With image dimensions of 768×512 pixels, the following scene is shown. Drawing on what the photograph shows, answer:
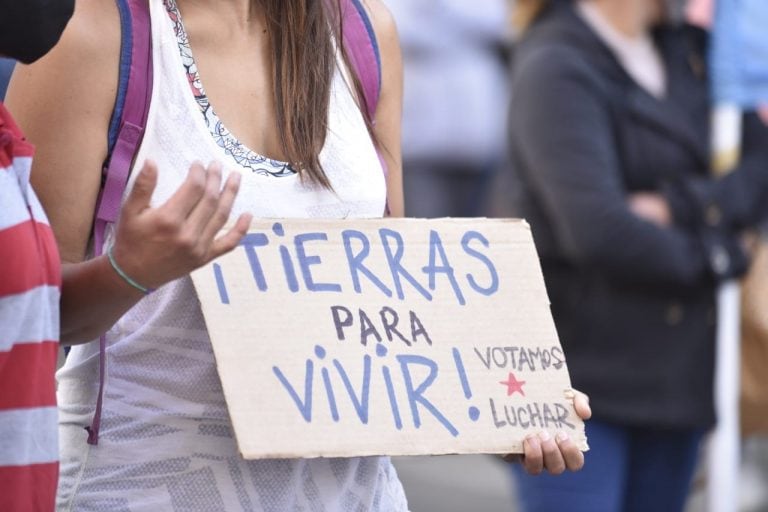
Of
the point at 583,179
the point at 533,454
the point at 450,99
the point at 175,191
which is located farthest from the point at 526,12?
the point at 450,99

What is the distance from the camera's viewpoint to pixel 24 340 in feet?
5.87

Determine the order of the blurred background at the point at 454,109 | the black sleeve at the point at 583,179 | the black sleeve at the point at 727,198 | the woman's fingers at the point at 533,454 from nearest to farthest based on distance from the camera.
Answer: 1. the woman's fingers at the point at 533,454
2. the black sleeve at the point at 583,179
3. the black sleeve at the point at 727,198
4. the blurred background at the point at 454,109

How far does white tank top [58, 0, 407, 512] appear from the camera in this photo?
6.93ft

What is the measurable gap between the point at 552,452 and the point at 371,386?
0.94 feet

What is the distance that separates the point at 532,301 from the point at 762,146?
2.15 m

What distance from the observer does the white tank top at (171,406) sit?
2.11 m

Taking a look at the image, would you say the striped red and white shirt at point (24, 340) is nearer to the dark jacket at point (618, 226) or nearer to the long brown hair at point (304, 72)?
the long brown hair at point (304, 72)

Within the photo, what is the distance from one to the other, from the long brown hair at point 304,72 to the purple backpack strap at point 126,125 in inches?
9.4

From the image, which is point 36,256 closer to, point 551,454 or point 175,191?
point 175,191

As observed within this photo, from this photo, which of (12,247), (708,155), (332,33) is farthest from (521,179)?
(12,247)

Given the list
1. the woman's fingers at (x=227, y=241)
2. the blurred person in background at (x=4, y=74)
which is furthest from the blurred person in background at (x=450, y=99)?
the woman's fingers at (x=227, y=241)

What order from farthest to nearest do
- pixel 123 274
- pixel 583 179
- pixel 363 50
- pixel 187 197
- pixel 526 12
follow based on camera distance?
pixel 526 12 < pixel 583 179 < pixel 363 50 < pixel 123 274 < pixel 187 197

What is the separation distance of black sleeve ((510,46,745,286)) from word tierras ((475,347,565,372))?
4.50 feet

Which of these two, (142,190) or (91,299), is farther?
(91,299)
